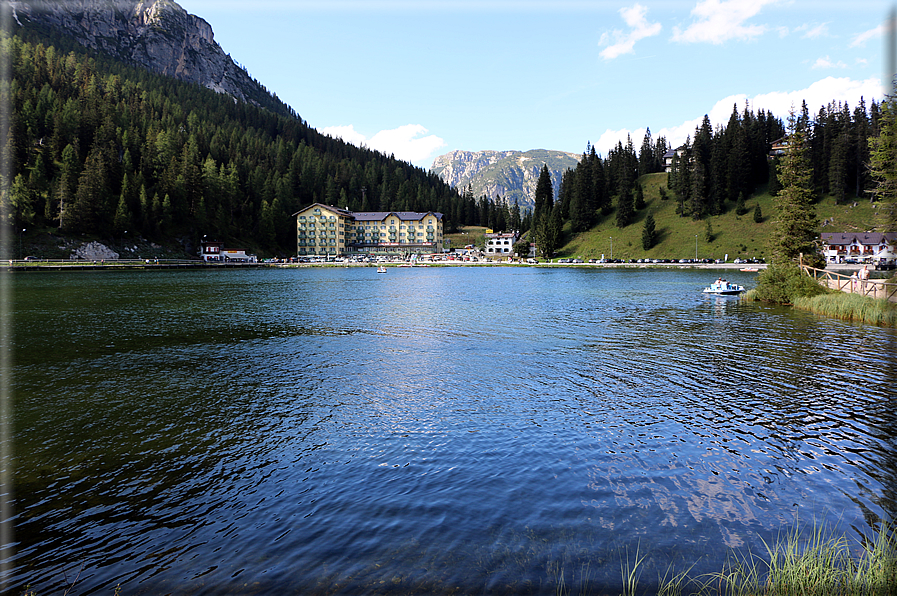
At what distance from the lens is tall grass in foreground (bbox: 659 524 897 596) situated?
7.20 m

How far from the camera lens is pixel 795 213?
5203cm

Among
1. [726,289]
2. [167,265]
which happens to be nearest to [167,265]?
[167,265]

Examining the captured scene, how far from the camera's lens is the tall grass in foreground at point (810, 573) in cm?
720

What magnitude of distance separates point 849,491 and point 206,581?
47.8 feet

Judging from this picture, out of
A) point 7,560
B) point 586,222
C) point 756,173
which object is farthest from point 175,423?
point 756,173

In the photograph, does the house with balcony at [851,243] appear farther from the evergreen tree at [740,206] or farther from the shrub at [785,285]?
the shrub at [785,285]

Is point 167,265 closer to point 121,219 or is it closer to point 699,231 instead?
point 121,219

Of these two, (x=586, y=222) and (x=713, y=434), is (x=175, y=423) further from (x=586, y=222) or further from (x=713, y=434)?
(x=586, y=222)

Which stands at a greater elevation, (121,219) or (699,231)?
(121,219)

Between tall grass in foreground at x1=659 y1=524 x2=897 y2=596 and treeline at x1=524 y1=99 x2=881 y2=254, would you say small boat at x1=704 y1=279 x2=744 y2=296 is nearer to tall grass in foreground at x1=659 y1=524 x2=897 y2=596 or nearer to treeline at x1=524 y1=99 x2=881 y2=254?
tall grass in foreground at x1=659 y1=524 x2=897 y2=596

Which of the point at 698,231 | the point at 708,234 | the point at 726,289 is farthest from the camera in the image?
the point at 698,231

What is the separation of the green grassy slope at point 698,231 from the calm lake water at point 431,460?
139133mm

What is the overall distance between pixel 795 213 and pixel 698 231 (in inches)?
4927

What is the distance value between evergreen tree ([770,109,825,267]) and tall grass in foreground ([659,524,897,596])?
5126 centimetres
